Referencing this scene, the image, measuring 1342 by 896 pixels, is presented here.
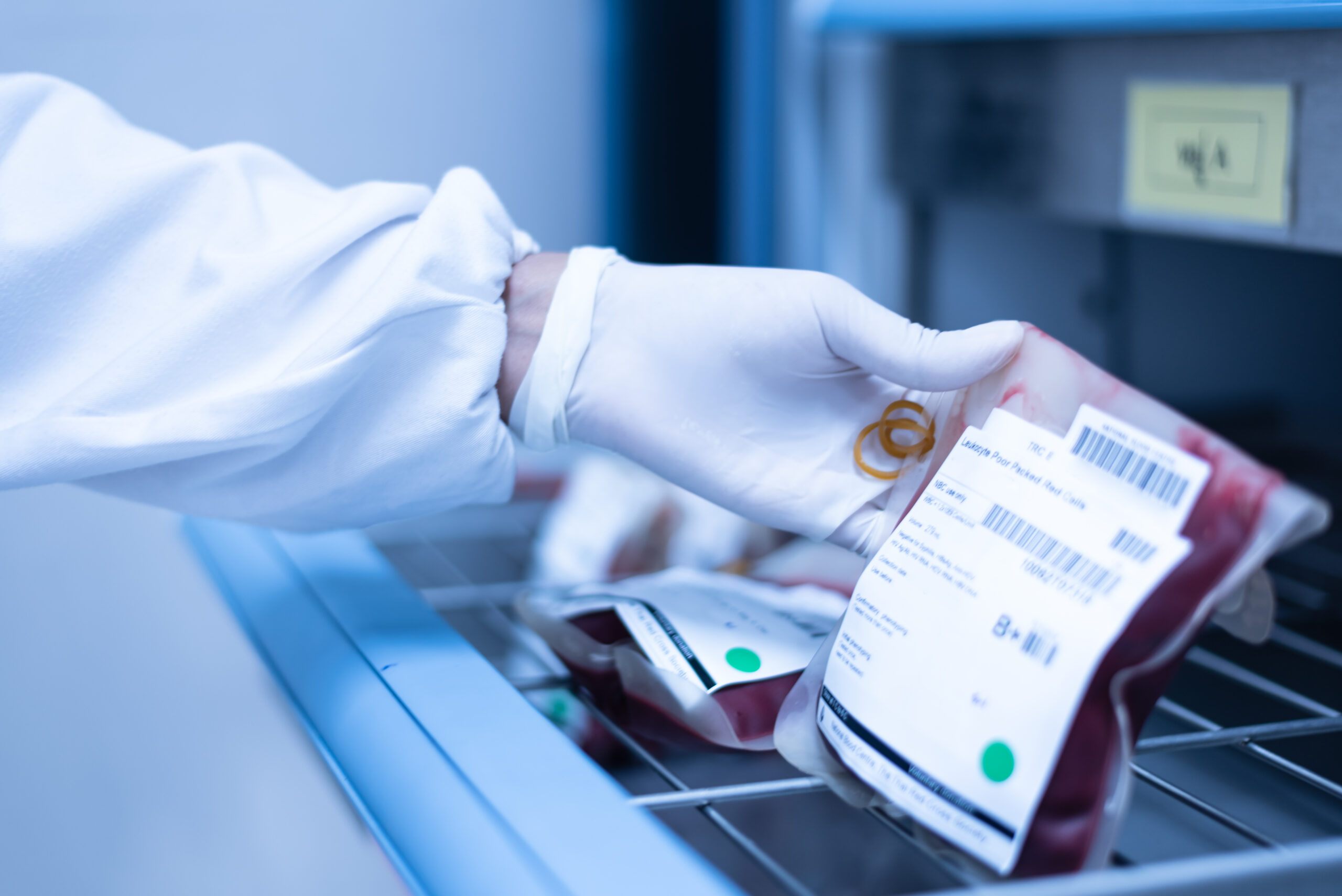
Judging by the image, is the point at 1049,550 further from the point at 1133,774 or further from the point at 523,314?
the point at 523,314

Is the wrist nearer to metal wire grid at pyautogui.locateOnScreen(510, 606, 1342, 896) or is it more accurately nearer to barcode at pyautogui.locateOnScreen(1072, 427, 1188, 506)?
metal wire grid at pyautogui.locateOnScreen(510, 606, 1342, 896)

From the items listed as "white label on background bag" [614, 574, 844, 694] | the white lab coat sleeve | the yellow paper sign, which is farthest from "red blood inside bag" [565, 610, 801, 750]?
the yellow paper sign

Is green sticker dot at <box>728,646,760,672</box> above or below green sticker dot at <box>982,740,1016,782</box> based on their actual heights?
below

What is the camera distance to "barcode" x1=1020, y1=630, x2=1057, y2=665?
1.32 ft

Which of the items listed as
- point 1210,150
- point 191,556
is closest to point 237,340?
point 191,556

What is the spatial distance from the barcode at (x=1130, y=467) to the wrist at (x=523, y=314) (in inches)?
12.4

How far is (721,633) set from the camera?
0.58m

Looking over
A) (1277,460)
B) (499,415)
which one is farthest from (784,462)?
(1277,460)

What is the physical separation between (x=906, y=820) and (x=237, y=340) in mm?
420

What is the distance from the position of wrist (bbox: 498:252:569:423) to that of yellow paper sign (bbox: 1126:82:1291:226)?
459 mm

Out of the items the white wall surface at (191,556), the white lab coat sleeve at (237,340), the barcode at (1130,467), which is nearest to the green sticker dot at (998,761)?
the barcode at (1130,467)

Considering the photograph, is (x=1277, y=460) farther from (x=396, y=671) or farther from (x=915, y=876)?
(x=396, y=671)

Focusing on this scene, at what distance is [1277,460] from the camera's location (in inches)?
39.0

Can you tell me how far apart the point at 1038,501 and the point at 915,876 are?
22 centimetres
